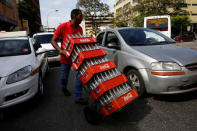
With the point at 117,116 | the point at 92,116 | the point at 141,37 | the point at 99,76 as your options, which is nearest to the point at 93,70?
the point at 99,76

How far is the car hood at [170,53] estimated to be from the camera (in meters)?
3.22

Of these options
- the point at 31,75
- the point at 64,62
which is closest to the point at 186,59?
the point at 64,62

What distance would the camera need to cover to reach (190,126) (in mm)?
2566

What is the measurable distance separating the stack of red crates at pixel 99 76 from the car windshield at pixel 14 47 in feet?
5.46

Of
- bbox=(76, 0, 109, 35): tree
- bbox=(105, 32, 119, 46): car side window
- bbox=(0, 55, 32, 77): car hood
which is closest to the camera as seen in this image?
bbox=(0, 55, 32, 77): car hood

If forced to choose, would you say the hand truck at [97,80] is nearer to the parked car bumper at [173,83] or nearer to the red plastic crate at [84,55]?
the red plastic crate at [84,55]

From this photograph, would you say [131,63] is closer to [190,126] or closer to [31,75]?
[190,126]

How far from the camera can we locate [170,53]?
11.3 feet

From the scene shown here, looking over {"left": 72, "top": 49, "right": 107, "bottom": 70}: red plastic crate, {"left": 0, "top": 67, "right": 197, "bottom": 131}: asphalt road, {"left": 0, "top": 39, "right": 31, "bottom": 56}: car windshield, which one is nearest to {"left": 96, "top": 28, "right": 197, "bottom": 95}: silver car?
{"left": 0, "top": 67, "right": 197, "bottom": 131}: asphalt road

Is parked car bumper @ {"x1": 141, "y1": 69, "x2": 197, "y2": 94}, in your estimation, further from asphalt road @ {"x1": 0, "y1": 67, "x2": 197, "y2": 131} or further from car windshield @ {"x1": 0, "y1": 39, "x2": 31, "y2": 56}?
car windshield @ {"x1": 0, "y1": 39, "x2": 31, "y2": 56}

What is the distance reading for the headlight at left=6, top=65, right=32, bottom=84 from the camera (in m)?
3.02

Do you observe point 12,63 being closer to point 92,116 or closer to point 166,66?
point 92,116

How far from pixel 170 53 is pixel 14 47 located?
3527mm

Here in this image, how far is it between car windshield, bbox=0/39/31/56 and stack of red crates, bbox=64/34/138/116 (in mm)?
1663
